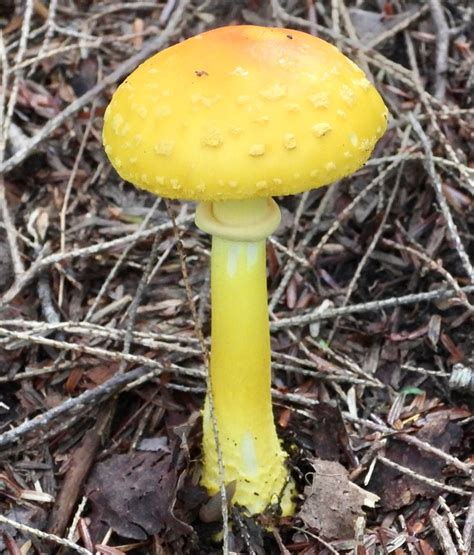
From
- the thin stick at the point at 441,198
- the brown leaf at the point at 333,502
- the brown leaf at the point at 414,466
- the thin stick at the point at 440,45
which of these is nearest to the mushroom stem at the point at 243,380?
the brown leaf at the point at 333,502

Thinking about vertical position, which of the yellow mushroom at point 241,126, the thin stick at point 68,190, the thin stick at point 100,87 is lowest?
the thin stick at point 68,190

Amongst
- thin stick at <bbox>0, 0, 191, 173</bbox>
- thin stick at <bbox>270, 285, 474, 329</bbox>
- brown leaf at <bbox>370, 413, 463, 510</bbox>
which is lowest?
brown leaf at <bbox>370, 413, 463, 510</bbox>

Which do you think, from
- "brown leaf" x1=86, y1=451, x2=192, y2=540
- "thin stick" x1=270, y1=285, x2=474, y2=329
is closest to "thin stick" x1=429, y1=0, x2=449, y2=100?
"thin stick" x1=270, y1=285, x2=474, y2=329

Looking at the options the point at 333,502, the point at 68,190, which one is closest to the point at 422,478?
the point at 333,502

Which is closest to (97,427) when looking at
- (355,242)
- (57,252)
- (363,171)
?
(57,252)

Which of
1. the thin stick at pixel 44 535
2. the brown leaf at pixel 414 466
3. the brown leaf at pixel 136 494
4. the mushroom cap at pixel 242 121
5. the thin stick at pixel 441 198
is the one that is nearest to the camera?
the mushroom cap at pixel 242 121

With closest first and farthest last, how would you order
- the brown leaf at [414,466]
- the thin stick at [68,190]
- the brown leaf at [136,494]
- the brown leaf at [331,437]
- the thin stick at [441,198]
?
the brown leaf at [136,494], the brown leaf at [414,466], the brown leaf at [331,437], the thin stick at [441,198], the thin stick at [68,190]

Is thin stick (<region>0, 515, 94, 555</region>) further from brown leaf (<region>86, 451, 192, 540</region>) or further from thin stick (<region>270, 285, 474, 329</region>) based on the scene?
thin stick (<region>270, 285, 474, 329</region>)

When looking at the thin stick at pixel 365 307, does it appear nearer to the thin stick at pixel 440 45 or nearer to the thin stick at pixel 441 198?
the thin stick at pixel 441 198
